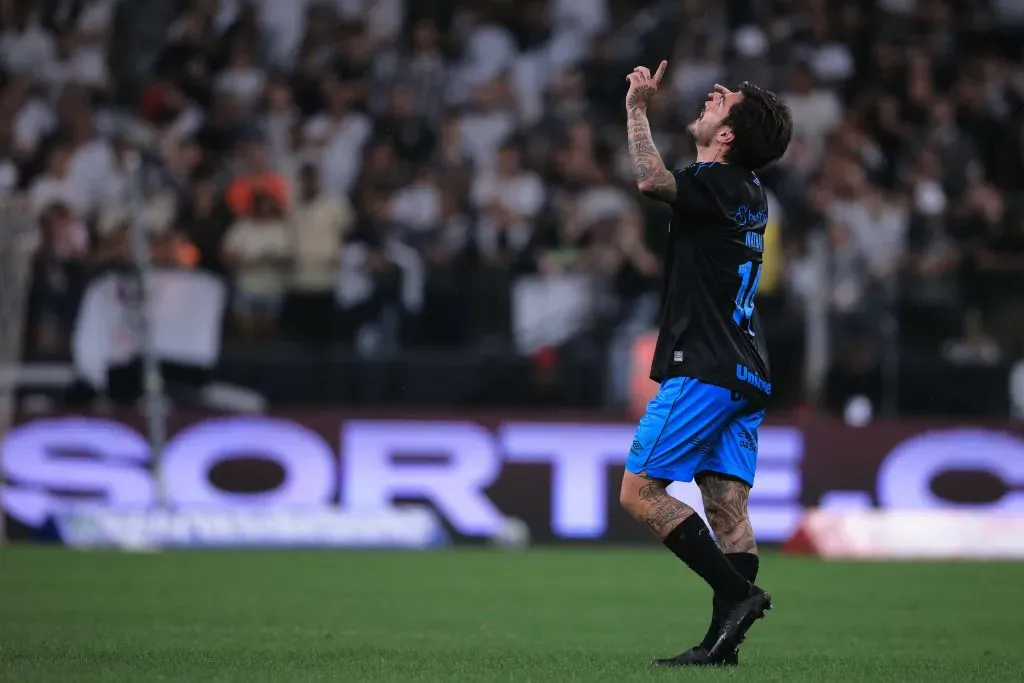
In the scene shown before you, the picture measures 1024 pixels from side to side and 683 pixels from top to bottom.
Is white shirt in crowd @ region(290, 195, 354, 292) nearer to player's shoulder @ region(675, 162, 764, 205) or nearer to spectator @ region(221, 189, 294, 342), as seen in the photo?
spectator @ region(221, 189, 294, 342)

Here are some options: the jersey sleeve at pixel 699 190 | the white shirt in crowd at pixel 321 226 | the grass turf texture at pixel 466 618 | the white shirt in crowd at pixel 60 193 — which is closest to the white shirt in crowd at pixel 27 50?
the white shirt in crowd at pixel 60 193

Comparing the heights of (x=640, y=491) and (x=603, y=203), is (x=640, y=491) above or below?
below

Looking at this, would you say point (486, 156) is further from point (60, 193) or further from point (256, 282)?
point (60, 193)

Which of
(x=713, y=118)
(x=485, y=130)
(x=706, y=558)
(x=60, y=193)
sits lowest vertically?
(x=706, y=558)

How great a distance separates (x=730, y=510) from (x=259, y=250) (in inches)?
368

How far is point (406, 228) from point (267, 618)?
24.9 ft

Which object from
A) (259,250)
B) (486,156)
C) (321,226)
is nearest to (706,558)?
(259,250)

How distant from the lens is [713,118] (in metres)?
7.38

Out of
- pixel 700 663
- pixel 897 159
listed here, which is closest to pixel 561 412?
pixel 897 159

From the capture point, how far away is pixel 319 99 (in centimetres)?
1961

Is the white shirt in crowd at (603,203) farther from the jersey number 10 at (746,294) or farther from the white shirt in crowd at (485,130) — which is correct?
the jersey number 10 at (746,294)

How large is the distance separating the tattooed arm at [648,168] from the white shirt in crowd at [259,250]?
8.58 m

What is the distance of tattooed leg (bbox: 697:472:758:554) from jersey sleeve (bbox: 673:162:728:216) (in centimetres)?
116

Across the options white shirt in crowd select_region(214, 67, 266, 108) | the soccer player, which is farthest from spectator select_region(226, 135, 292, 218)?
the soccer player
